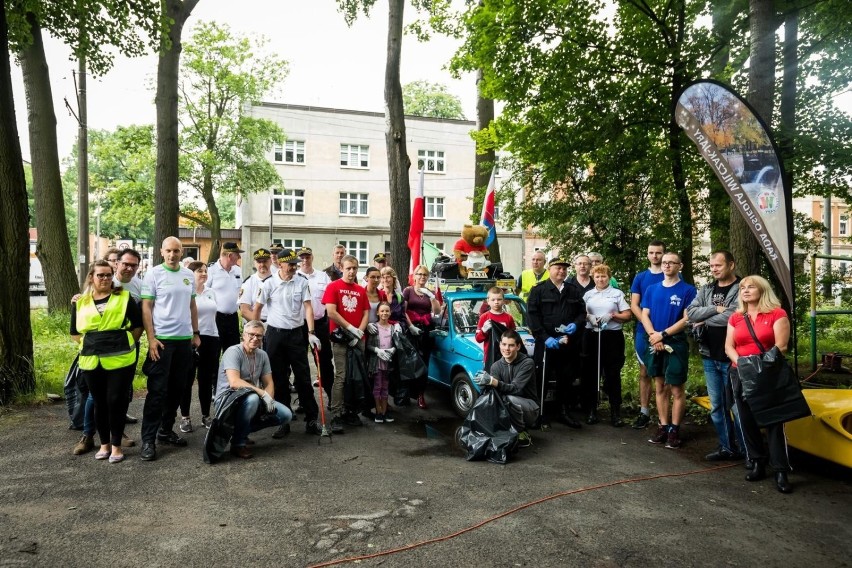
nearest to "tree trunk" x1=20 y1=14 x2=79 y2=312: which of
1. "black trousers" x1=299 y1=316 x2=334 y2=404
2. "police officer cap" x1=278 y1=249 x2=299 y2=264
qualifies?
"black trousers" x1=299 y1=316 x2=334 y2=404

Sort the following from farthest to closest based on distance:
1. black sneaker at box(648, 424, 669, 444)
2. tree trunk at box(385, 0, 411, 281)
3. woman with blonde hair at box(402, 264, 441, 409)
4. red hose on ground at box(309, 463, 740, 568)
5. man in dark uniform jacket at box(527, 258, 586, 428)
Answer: tree trunk at box(385, 0, 411, 281) < woman with blonde hair at box(402, 264, 441, 409) < man in dark uniform jacket at box(527, 258, 586, 428) < black sneaker at box(648, 424, 669, 444) < red hose on ground at box(309, 463, 740, 568)

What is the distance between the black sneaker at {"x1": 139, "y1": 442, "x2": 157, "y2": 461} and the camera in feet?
17.3

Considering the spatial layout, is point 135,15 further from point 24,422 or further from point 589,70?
point 589,70

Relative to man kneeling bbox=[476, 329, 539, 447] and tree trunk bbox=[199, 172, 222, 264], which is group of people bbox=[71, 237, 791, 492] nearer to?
man kneeling bbox=[476, 329, 539, 447]

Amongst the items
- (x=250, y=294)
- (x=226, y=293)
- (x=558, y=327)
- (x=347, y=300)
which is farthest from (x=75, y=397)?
(x=558, y=327)

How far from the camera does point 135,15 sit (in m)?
10.5

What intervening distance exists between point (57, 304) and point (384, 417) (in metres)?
9.49

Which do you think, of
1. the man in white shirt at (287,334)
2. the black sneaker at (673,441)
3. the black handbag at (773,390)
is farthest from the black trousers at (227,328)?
the black handbag at (773,390)

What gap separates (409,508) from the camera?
4262 mm

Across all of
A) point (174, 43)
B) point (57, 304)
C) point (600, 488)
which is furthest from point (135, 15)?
point (600, 488)

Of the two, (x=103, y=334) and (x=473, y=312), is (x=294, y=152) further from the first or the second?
(x=103, y=334)

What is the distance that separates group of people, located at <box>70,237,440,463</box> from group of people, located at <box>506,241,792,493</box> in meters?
1.74

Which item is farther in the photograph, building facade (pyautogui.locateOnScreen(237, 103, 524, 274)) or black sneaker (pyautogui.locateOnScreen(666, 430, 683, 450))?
building facade (pyautogui.locateOnScreen(237, 103, 524, 274))

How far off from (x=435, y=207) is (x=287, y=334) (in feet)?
114
